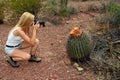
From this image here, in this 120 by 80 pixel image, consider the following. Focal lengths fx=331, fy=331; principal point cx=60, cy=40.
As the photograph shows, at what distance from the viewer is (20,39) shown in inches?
225

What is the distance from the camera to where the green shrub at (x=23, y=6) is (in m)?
7.79

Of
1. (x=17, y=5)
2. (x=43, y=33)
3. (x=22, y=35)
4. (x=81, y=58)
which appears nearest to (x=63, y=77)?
(x=81, y=58)

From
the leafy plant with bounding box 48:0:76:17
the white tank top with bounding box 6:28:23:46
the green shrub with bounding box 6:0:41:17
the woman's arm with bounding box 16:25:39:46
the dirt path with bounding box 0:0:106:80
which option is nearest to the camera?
the dirt path with bounding box 0:0:106:80

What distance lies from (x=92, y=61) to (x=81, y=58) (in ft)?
0.68

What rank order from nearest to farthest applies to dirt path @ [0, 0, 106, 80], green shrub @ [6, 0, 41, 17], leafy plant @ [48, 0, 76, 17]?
dirt path @ [0, 0, 106, 80], green shrub @ [6, 0, 41, 17], leafy plant @ [48, 0, 76, 17]

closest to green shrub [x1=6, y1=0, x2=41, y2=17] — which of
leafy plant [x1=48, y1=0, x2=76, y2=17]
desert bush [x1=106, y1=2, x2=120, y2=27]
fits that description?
leafy plant [x1=48, y1=0, x2=76, y2=17]

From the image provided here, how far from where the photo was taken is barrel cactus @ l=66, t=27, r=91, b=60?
18.8ft

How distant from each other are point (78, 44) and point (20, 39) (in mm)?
1005

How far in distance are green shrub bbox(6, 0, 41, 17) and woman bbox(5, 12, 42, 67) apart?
2133 mm

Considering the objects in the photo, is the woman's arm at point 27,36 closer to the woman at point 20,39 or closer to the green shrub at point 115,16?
the woman at point 20,39

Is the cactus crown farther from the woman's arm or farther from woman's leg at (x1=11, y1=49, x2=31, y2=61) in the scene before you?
woman's leg at (x1=11, y1=49, x2=31, y2=61)

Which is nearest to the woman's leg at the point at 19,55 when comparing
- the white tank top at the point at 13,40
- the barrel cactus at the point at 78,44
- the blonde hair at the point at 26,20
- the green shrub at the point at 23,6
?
the white tank top at the point at 13,40

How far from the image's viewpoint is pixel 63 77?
17.8 ft

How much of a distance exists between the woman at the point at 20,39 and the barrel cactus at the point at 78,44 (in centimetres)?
64
